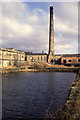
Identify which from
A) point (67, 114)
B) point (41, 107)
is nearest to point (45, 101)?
point (41, 107)

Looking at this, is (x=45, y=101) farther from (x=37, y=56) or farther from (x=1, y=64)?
(x=37, y=56)

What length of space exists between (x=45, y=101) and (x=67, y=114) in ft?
15.8

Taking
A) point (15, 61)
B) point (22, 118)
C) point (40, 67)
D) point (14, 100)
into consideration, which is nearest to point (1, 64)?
point (15, 61)

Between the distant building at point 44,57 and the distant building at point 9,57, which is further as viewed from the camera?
the distant building at point 44,57

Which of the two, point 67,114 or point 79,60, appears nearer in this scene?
point 67,114

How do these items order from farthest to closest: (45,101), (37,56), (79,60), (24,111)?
(37,56), (79,60), (45,101), (24,111)

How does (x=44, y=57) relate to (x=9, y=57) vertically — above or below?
above

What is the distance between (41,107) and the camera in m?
9.75

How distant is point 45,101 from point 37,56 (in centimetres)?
6277

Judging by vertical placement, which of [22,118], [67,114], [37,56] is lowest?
[22,118]

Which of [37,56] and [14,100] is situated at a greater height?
[37,56]

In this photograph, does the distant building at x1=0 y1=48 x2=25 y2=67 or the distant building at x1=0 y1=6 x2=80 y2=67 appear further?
the distant building at x1=0 y1=6 x2=80 y2=67

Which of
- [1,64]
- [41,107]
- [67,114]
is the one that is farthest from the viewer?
[1,64]

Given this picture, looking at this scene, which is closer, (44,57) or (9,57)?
(9,57)
